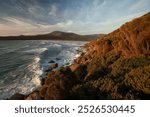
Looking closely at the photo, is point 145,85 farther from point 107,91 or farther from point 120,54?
point 120,54

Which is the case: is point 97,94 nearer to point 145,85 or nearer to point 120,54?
point 145,85

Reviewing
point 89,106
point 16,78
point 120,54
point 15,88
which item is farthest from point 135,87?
point 16,78

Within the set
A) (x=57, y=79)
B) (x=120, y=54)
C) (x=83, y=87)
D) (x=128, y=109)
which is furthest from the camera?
(x=120, y=54)

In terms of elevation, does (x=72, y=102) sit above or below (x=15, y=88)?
above

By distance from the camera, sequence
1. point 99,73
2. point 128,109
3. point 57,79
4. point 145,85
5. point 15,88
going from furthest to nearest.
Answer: point 15,88 < point 99,73 < point 57,79 < point 145,85 < point 128,109

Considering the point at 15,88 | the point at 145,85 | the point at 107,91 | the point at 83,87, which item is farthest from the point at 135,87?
the point at 15,88

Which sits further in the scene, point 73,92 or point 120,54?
point 120,54

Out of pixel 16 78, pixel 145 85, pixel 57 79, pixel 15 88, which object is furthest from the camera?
pixel 16 78

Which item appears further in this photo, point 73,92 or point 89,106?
point 73,92

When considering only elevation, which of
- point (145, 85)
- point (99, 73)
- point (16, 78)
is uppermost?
point (145, 85)
